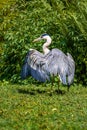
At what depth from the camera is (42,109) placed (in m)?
8.88

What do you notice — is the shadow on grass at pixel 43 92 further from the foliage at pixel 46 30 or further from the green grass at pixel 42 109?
the foliage at pixel 46 30

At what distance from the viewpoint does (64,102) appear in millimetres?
9781

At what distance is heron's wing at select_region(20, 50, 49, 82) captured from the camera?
34.1ft

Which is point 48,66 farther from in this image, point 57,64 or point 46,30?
point 46,30

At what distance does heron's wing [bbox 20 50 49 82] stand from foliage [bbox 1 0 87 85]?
2733 mm

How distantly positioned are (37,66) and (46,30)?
414cm

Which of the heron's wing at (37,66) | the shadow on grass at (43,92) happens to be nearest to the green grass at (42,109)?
the shadow on grass at (43,92)

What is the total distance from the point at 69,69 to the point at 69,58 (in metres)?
0.31

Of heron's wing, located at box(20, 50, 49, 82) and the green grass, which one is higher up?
heron's wing, located at box(20, 50, 49, 82)

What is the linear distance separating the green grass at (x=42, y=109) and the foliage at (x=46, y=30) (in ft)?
5.72

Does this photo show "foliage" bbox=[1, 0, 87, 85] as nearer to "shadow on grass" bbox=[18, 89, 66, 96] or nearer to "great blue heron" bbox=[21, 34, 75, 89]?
"shadow on grass" bbox=[18, 89, 66, 96]

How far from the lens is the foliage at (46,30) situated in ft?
44.0

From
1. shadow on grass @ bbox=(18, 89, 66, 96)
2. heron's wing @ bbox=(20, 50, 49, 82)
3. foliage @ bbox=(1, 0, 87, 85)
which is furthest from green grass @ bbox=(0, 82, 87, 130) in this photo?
foliage @ bbox=(1, 0, 87, 85)

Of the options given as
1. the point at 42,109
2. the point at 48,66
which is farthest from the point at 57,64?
the point at 42,109
